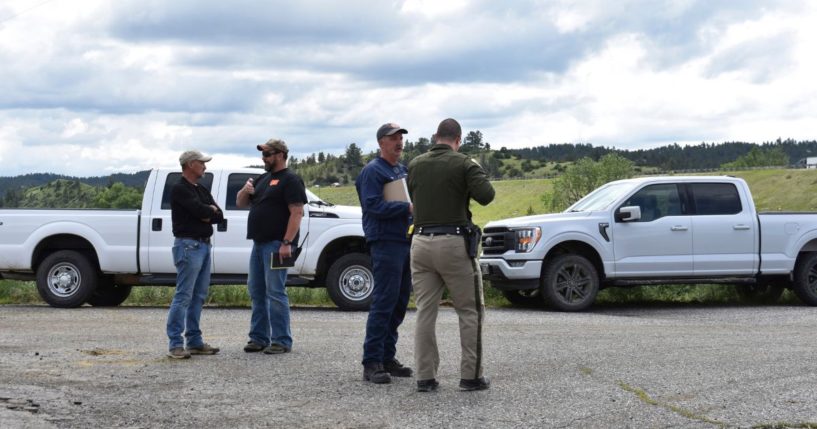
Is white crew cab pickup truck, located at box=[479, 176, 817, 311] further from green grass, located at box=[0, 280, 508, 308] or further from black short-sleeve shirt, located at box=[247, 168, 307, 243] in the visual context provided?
black short-sleeve shirt, located at box=[247, 168, 307, 243]

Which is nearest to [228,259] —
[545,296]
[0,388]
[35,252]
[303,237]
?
[303,237]

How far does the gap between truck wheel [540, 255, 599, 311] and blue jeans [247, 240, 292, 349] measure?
5674 millimetres

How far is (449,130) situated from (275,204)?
239 centimetres

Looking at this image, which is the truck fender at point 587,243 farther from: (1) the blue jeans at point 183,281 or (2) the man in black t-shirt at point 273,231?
(1) the blue jeans at point 183,281

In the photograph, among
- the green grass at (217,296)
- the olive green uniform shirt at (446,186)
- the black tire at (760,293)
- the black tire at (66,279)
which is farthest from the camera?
the black tire at (760,293)

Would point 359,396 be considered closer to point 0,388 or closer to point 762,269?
point 0,388

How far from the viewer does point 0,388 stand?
781 centimetres

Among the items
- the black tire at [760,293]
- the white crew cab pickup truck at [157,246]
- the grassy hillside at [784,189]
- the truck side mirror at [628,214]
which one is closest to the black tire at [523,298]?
the truck side mirror at [628,214]

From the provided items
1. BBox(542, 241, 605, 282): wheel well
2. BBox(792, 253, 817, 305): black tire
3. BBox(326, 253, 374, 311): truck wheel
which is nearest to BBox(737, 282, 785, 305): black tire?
BBox(792, 253, 817, 305): black tire

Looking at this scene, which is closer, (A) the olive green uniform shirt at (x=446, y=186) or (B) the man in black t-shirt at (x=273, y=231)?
(A) the olive green uniform shirt at (x=446, y=186)

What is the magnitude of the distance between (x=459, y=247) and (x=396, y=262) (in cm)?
69

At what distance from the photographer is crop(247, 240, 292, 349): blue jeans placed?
9.55 meters

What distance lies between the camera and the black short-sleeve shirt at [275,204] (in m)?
9.46

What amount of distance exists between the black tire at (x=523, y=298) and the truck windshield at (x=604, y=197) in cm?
147
